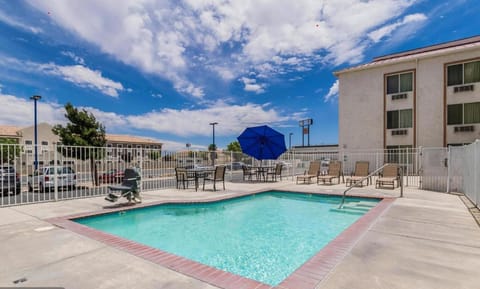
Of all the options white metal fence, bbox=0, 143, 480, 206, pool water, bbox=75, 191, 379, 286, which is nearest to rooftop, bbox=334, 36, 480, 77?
white metal fence, bbox=0, 143, 480, 206

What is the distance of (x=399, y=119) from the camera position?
18.9 meters

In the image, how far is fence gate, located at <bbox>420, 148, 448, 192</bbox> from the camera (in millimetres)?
9312

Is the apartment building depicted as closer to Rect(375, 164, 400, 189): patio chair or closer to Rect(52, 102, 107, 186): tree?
Rect(375, 164, 400, 189): patio chair

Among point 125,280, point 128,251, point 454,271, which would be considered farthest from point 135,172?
point 454,271

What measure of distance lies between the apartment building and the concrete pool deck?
52.0 ft

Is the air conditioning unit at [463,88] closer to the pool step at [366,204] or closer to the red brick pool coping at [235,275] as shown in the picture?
the pool step at [366,204]

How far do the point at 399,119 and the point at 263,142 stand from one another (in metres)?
12.7

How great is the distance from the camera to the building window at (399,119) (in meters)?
18.5

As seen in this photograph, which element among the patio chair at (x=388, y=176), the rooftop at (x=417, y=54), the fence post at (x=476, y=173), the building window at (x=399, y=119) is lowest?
the patio chair at (x=388, y=176)

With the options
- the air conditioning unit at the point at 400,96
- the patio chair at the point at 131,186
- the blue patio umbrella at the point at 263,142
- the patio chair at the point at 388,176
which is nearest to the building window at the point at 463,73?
the air conditioning unit at the point at 400,96

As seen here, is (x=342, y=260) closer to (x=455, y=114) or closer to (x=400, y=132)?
(x=400, y=132)

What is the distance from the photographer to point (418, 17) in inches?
547

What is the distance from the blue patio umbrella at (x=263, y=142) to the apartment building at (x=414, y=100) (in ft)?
34.9

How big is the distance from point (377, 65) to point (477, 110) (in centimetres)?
727
